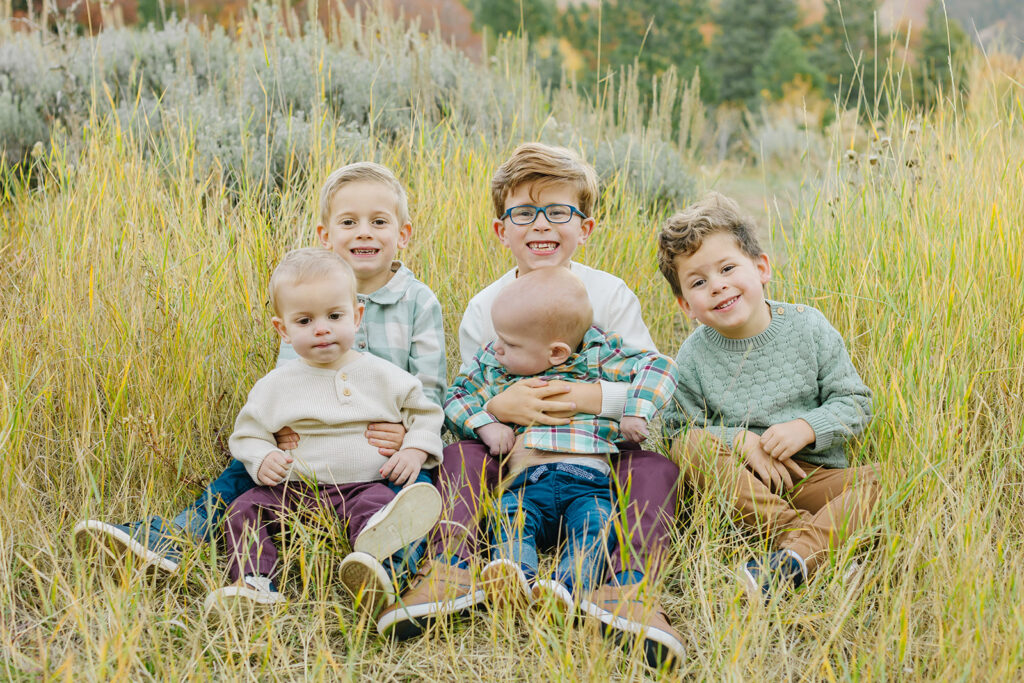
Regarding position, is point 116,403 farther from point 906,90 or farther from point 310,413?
point 906,90

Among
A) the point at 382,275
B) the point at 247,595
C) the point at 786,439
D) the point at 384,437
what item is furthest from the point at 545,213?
the point at 247,595

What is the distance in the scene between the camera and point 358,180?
9.39 feet

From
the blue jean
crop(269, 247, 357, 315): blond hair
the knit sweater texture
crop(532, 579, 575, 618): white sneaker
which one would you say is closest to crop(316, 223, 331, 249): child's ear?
crop(269, 247, 357, 315): blond hair

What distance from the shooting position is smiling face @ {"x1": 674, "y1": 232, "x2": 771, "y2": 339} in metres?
2.63

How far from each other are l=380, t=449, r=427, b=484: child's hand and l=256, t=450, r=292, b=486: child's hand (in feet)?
0.95

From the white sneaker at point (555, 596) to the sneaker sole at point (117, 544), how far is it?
1015mm

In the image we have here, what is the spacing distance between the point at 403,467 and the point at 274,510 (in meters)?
0.40

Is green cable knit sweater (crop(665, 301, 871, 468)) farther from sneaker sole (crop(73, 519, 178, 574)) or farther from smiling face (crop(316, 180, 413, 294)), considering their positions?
sneaker sole (crop(73, 519, 178, 574))

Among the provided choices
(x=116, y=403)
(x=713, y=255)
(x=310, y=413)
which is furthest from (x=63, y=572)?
(x=713, y=255)

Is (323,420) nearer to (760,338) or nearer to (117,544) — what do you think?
(117,544)

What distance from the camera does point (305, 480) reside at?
95.9 inches

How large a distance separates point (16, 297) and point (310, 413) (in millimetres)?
1411

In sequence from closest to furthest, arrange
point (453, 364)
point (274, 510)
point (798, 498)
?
point (274, 510) → point (798, 498) → point (453, 364)

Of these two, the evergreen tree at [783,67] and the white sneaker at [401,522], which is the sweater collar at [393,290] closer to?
the white sneaker at [401,522]
